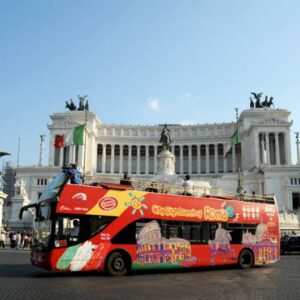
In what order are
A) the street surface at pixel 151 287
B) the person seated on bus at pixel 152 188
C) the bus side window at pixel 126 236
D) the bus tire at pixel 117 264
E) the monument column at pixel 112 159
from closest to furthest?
the street surface at pixel 151 287, the bus tire at pixel 117 264, the bus side window at pixel 126 236, the person seated on bus at pixel 152 188, the monument column at pixel 112 159

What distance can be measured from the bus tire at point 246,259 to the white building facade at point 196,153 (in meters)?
56.6

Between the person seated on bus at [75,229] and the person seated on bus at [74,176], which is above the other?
the person seated on bus at [74,176]

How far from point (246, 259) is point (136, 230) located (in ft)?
22.7

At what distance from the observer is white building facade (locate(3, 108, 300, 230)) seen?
78.3m

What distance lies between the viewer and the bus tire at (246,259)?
768 inches

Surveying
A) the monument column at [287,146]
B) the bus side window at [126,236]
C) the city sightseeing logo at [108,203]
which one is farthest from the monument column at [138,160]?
the city sightseeing logo at [108,203]

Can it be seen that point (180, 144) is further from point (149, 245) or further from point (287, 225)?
point (149, 245)

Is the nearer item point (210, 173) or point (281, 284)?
point (281, 284)

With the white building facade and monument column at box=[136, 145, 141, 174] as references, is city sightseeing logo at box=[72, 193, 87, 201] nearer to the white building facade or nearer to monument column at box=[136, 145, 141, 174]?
the white building facade

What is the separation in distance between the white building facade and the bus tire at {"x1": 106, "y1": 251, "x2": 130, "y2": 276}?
61.9 metres

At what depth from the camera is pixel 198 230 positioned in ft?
58.9

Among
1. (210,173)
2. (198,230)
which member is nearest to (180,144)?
(210,173)

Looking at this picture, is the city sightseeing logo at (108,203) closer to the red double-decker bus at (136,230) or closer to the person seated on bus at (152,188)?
the red double-decker bus at (136,230)

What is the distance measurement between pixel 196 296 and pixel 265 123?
84.2 m
